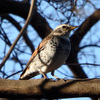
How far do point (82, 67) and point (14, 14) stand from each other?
1932 millimetres

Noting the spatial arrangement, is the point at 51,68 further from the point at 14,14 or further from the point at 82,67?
the point at 14,14

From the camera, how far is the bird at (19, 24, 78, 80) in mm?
3494

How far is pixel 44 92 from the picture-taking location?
8.07 ft

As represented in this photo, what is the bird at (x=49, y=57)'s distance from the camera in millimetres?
3494

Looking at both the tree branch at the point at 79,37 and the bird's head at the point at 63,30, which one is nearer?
the bird's head at the point at 63,30

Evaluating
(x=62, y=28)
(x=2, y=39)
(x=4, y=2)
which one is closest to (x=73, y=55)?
(x=62, y=28)

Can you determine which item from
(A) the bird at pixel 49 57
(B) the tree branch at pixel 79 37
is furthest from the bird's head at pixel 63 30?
(B) the tree branch at pixel 79 37

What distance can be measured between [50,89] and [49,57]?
3.54 feet

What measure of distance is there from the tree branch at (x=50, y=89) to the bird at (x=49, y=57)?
3.28 feet

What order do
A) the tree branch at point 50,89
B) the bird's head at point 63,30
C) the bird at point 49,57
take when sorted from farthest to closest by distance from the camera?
the bird's head at point 63,30 < the bird at point 49,57 < the tree branch at point 50,89

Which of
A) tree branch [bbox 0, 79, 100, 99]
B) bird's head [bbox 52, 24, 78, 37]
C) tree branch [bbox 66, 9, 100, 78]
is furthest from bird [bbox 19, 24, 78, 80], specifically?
tree branch [bbox 0, 79, 100, 99]

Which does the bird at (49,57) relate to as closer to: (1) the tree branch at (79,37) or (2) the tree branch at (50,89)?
(1) the tree branch at (79,37)

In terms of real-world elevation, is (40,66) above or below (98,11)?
below

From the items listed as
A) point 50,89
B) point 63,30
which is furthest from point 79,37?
point 50,89
